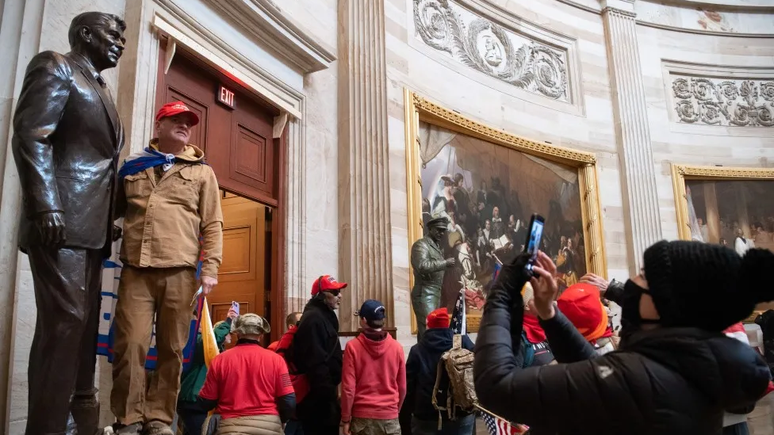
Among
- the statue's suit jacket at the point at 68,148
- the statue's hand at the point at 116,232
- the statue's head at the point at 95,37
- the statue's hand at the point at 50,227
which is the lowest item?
the statue's hand at the point at 50,227

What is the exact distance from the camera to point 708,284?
1.34 metres

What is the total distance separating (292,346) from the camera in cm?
454

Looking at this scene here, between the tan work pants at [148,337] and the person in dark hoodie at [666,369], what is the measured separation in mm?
2122

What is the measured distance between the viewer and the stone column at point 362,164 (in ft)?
24.5

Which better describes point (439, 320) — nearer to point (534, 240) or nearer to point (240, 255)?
point (534, 240)

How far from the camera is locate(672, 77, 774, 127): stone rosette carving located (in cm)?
1386

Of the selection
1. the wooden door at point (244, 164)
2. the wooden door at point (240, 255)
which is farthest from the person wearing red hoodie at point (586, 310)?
A: the wooden door at point (240, 255)

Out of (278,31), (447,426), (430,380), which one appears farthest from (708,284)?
(278,31)

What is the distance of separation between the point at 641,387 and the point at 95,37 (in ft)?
9.42

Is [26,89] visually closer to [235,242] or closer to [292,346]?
[292,346]

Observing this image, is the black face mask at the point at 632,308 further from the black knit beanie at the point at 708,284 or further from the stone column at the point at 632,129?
the stone column at the point at 632,129

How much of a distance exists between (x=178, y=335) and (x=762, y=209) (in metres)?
14.0

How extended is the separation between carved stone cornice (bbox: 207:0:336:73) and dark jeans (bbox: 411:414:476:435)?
412 centimetres

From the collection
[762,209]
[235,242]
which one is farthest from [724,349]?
[762,209]
